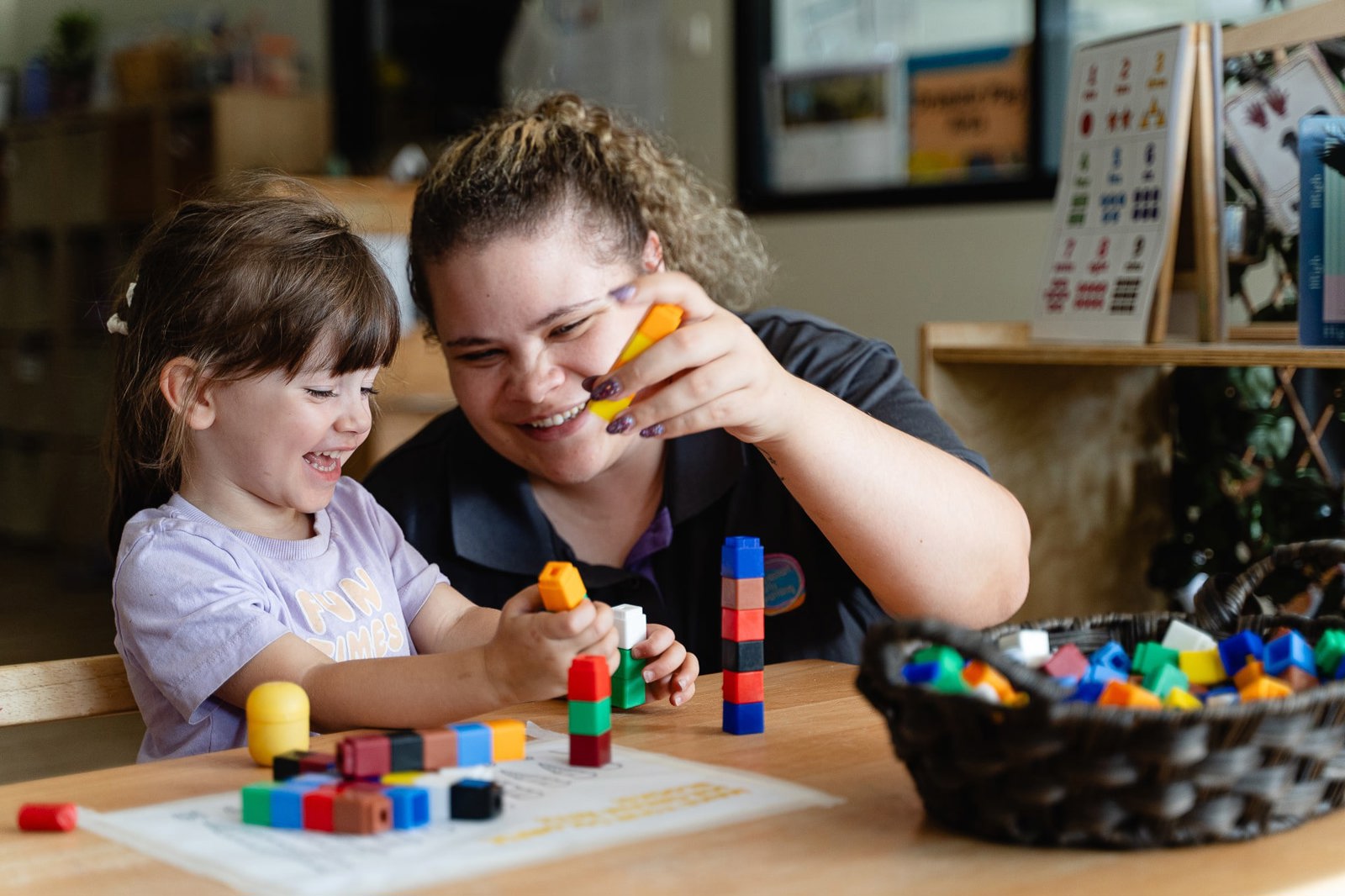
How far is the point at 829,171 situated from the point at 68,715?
2.88 metres

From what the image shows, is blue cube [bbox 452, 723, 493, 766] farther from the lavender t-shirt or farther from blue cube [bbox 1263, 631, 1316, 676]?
blue cube [bbox 1263, 631, 1316, 676]

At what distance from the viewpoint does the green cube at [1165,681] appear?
776 mm

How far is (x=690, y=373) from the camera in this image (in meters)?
0.97

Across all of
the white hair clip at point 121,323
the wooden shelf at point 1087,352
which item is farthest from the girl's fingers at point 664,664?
the wooden shelf at point 1087,352

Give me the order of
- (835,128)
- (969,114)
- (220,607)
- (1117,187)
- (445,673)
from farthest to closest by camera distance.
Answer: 1. (835,128)
2. (969,114)
3. (1117,187)
4. (220,607)
5. (445,673)

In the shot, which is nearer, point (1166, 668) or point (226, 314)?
point (1166, 668)

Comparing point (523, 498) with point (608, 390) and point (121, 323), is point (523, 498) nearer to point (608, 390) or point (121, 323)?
point (121, 323)

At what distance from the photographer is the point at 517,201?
1406mm

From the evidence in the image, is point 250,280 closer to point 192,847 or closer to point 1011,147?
point 192,847

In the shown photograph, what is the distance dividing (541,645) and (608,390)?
0.56 feet

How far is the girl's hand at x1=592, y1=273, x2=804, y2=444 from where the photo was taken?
0.95 m

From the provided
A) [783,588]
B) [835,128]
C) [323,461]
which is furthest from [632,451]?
[835,128]

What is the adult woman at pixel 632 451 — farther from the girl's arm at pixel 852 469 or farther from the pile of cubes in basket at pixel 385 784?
the pile of cubes in basket at pixel 385 784

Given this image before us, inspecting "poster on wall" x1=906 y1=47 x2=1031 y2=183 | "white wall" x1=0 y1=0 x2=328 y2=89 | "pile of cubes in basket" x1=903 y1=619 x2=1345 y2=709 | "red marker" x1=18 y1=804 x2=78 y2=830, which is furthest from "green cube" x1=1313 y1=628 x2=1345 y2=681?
"white wall" x1=0 y1=0 x2=328 y2=89
